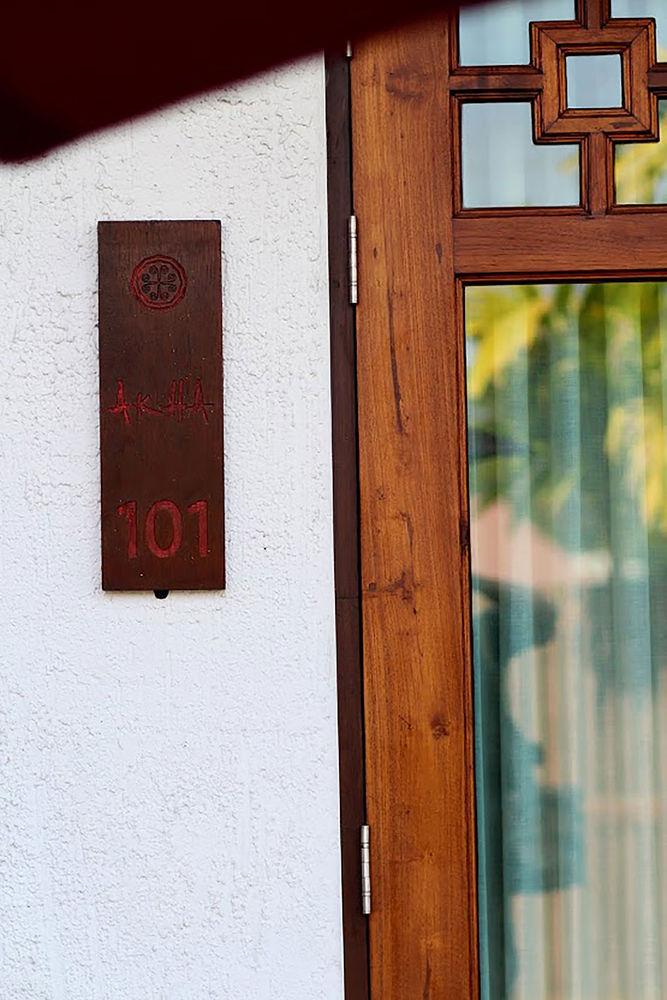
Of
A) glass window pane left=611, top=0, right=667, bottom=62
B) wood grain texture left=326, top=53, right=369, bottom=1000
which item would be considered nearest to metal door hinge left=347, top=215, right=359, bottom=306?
wood grain texture left=326, top=53, right=369, bottom=1000

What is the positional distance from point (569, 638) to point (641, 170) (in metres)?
Result: 0.88

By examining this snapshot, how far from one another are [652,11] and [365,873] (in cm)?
167

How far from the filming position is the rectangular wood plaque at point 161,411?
201cm

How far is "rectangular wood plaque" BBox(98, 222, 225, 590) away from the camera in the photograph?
2.01m

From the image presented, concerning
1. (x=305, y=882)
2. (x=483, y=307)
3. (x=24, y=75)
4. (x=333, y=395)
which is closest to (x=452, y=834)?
(x=305, y=882)

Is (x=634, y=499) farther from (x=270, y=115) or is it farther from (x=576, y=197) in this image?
(x=270, y=115)

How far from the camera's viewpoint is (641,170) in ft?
→ 6.91

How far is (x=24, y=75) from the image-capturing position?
516mm

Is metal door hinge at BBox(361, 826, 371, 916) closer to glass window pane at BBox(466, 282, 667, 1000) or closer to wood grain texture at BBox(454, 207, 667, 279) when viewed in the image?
glass window pane at BBox(466, 282, 667, 1000)

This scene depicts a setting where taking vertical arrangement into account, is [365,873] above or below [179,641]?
below

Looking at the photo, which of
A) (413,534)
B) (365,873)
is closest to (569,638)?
(413,534)

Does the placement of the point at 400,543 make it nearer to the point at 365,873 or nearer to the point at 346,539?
the point at 346,539

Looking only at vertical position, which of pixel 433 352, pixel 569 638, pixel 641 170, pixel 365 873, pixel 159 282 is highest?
pixel 641 170

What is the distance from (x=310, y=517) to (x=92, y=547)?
0.40 metres
